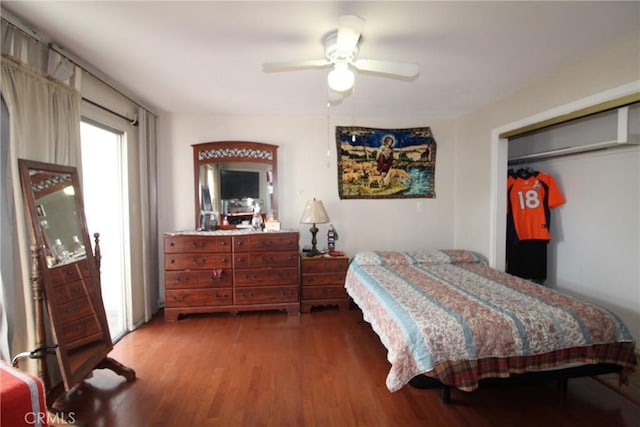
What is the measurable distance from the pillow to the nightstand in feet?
0.93

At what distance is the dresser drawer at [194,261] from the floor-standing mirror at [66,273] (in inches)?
38.1

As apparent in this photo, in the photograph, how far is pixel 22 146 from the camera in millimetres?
1757

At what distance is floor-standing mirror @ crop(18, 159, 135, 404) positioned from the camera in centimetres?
171

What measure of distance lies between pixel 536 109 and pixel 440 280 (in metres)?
1.73

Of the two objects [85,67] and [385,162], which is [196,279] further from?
[385,162]

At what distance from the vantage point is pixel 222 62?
2.25 meters

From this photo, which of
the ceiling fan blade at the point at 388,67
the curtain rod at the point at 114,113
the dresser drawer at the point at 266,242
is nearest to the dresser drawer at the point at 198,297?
the dresser drawer at the point at 266,242

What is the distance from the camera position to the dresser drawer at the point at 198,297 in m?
3.21

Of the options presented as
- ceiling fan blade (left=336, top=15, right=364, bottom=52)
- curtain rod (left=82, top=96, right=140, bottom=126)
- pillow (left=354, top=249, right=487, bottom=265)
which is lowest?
pillow (left=354, top=249, right=487, bottom=265)

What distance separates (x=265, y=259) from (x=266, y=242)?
19 cm

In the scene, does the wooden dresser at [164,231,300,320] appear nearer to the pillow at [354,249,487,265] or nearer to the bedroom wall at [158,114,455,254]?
the bedroom wall at [158,114,455,254]

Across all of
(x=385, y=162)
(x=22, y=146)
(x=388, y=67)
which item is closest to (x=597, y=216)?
(x=385, y=162)

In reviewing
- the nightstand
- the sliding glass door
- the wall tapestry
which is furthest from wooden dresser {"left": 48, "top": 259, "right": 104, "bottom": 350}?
the wall tapestry

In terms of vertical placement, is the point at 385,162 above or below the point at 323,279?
above
